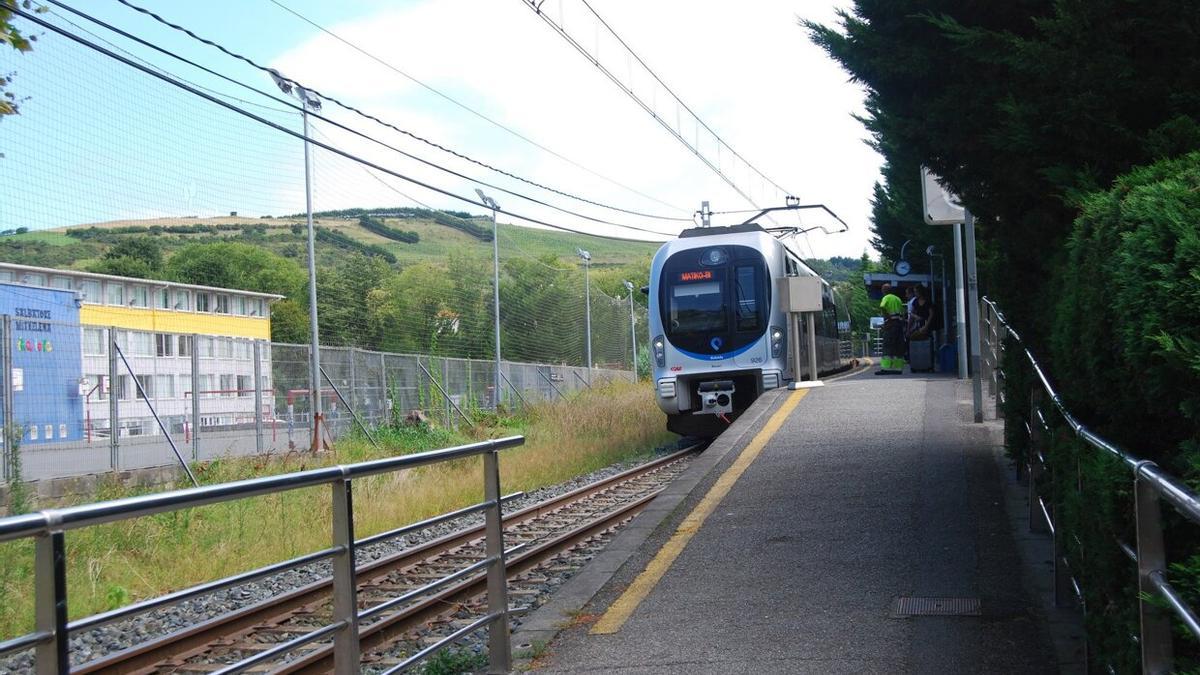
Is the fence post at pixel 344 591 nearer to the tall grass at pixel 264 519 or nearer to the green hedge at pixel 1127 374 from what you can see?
the green hedge at pixel 1127 374

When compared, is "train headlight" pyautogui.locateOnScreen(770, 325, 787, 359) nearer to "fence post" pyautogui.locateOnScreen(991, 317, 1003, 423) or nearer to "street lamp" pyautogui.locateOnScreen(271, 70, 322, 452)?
→ "fence post" pyautogui.locateOnScreen(991, 317, 1003, 423)

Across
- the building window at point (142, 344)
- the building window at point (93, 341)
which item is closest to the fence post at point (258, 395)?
the building window at point (142, 344)

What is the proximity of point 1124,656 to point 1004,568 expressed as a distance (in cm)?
361

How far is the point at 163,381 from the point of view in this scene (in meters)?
18.6

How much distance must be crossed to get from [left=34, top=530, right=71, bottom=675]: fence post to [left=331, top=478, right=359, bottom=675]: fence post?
58.3 inches

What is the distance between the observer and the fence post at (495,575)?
17.8 ft

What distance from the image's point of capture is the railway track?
5949 mm

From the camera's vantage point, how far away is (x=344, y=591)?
4.18 m

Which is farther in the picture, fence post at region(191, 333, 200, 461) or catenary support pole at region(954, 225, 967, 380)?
fence post at region(191, 333, 200, 461)

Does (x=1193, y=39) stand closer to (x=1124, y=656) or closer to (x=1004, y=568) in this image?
(x=1004, y=568)

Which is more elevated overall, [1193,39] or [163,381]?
[1193,39]

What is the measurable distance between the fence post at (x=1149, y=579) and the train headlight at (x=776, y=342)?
1654cm

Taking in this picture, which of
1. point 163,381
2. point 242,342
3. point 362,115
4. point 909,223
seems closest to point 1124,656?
point 362,115

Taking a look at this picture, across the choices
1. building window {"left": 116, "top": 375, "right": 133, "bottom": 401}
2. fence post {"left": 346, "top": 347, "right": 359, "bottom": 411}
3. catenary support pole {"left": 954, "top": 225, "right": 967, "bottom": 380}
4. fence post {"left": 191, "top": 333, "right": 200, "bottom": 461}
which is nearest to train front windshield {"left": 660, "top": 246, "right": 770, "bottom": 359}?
catenary support pole {"left": 954, "top": 225, "right": 967, "bottom": 380}
